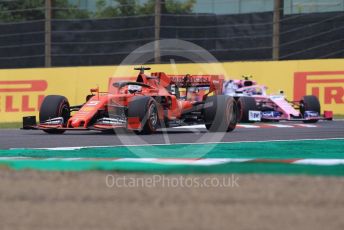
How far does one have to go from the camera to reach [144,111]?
34.6 ft

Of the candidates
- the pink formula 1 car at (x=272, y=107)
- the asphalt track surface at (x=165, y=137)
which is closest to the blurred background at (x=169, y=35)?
the pink formula 1 car at (x=272, y=107)

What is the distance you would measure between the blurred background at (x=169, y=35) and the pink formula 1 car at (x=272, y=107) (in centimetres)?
144

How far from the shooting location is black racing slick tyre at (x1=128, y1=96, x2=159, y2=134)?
415 inches

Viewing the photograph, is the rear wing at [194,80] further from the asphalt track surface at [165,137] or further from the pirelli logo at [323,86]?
the pirelli logo at [323,86]

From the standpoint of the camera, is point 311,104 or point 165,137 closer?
point 165,137

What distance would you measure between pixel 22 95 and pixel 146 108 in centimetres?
633

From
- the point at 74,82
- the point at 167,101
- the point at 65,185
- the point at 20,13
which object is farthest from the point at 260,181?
the point at 20,13

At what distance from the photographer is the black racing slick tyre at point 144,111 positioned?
1054 cm

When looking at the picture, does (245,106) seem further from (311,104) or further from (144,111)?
(144,111)

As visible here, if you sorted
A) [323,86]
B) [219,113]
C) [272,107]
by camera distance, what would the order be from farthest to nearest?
[323,86] < [272,107] < [219,113]

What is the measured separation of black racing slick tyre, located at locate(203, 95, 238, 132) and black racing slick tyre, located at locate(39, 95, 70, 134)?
207 cm

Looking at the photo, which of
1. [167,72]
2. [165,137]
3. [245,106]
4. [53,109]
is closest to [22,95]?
[167,72]

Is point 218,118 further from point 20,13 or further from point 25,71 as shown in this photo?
point 20,13

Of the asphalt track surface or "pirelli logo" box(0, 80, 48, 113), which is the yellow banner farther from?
the asphalt track surface
